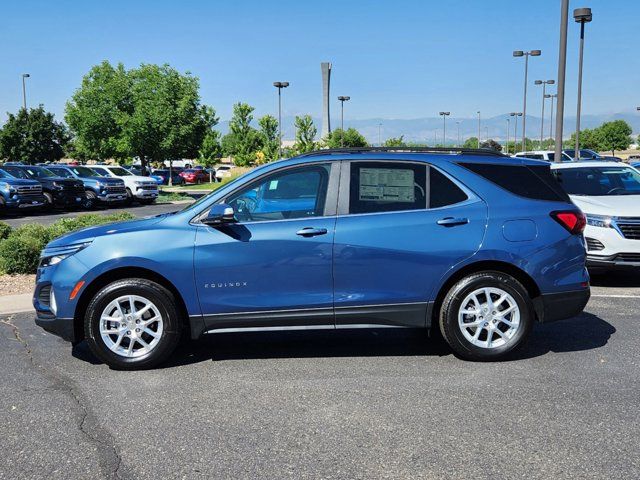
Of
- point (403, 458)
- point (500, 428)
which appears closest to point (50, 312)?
point (403, 458)

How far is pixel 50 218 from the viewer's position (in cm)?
2131

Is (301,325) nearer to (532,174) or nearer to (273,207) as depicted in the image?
(273,207)

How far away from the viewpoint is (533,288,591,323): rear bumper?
17.5ft

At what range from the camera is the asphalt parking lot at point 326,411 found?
139 inches

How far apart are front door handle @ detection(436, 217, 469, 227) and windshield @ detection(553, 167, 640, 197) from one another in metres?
5.02

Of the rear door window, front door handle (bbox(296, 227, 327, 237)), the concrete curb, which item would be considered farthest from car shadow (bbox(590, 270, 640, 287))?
the concrete curb

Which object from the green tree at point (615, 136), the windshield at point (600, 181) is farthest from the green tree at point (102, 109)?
the green tree at point (615, 136)

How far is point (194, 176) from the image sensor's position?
54812 millimetres

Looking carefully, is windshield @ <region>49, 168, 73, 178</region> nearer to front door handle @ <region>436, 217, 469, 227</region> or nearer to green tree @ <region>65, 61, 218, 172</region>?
green tree @ <region>65, 61, 218, 172</region>

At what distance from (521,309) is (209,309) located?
8.52 ft

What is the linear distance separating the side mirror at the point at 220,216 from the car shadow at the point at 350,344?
1.18 m

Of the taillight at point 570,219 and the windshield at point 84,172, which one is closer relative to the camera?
the taillight at point 570,219

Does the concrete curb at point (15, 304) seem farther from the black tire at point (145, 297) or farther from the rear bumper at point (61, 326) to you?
the black tire at point (145, 297)

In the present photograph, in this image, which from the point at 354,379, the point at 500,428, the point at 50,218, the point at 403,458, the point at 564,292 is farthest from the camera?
the point at 50,218
